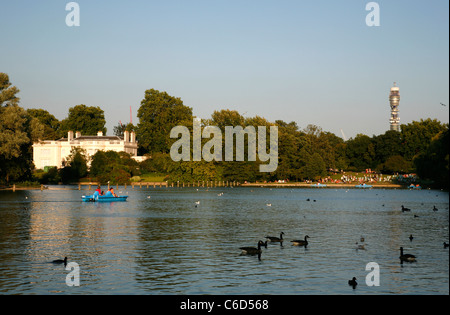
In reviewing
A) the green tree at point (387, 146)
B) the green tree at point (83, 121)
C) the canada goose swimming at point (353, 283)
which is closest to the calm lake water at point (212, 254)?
the canada goose swimming at point (353, 283)

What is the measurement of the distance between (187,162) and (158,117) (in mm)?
39687

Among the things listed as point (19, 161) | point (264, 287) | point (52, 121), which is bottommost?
point (264, 287)

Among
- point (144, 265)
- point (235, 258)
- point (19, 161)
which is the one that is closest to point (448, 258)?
point (235, 258)

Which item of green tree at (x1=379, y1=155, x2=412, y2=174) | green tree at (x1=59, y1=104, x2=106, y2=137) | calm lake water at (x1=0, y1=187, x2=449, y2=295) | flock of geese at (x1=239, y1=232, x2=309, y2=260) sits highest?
green tree at (x1=59, y1=104, x2=106, y2=137)

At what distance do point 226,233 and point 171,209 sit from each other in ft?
72.8

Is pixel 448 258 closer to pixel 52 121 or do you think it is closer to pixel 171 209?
pixel 171 209

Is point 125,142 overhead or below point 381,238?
overhead

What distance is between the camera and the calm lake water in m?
21.1

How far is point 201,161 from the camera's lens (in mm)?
124188

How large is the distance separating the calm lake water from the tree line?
4025 centimetres

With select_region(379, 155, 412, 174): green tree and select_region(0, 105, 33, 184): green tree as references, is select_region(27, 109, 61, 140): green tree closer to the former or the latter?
select_region(0, 105, 33, 184): green tree

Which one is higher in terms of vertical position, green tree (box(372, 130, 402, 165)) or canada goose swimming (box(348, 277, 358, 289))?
green tree (box(372, 130, 402, 165))

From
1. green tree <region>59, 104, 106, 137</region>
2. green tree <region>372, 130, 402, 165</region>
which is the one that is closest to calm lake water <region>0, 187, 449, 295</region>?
green tree <region>372, 130, 402, 165</region>

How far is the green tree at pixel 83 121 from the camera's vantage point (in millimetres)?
166625
